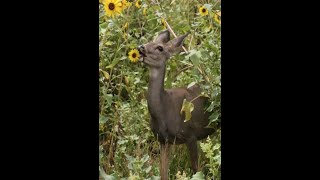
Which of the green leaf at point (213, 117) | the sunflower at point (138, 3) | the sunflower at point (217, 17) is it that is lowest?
the green leaf at point (213, 117)

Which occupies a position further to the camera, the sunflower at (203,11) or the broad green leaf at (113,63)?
the broad green leaf at (113,63)

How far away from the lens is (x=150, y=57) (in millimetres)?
3055

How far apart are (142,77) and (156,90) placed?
32cm

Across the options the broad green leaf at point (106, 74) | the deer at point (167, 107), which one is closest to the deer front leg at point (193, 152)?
the deer at point (167, 107)

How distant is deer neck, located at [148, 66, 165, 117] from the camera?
3078 millimetres

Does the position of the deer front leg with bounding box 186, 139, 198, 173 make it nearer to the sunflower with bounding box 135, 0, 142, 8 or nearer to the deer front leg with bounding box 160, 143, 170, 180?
the deer front leg with bounding box 160, 143, 170, 180

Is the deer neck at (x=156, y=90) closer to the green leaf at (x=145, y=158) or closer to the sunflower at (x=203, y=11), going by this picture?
the green leaf at (x=145, y=158)

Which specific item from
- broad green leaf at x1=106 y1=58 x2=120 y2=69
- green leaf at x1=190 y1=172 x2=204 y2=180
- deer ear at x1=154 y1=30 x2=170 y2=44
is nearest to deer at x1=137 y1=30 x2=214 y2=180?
deer ear at x1=154 y1=30 x2=170 y2=44

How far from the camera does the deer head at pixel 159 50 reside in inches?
120

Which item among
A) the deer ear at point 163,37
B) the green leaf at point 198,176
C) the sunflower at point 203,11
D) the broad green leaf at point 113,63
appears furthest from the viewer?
the broad green leaf at point 113,63

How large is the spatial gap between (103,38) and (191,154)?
588mm

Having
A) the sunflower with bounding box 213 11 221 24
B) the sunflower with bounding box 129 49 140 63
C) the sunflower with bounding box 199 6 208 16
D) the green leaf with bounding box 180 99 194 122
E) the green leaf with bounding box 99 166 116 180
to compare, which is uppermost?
the sunflower with bounding box 199 6 208 16

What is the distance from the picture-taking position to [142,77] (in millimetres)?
3402
